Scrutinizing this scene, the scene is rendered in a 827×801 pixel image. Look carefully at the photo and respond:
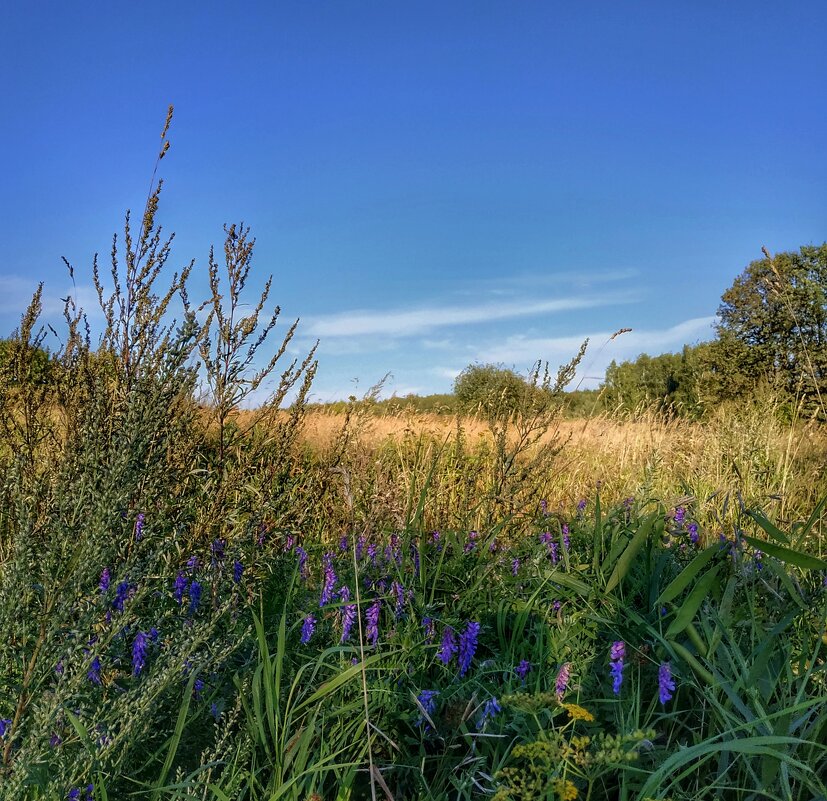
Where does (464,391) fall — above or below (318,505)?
above

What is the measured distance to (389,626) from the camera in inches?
103

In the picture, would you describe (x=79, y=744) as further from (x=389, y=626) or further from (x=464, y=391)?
(x=464, y=391)

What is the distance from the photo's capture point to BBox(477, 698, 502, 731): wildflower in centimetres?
200

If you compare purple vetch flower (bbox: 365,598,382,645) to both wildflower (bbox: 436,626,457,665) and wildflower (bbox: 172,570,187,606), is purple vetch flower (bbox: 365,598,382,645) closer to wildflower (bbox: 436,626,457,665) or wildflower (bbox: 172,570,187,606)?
wildflower (bbox: 436,626,457,665)

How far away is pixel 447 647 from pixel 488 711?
0.33 metres

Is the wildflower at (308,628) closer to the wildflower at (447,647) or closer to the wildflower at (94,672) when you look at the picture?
the wildflower at (447,647)

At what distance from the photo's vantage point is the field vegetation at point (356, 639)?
1.74m

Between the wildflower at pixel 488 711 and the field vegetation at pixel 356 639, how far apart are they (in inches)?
0.5

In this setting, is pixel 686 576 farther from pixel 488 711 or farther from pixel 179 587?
pixel 179 587

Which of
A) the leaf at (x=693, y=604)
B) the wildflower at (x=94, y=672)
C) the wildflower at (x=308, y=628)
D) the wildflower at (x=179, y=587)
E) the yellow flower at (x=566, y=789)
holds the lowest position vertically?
the yellow flower at (x=566, y=789)

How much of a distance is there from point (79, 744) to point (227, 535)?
52.9 inches

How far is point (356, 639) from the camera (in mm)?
2488

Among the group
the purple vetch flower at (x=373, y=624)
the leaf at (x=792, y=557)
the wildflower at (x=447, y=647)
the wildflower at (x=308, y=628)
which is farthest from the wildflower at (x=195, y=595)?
the leaf at (x=792, y=557)

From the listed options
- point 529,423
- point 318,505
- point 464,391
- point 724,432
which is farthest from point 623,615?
point 464,391
